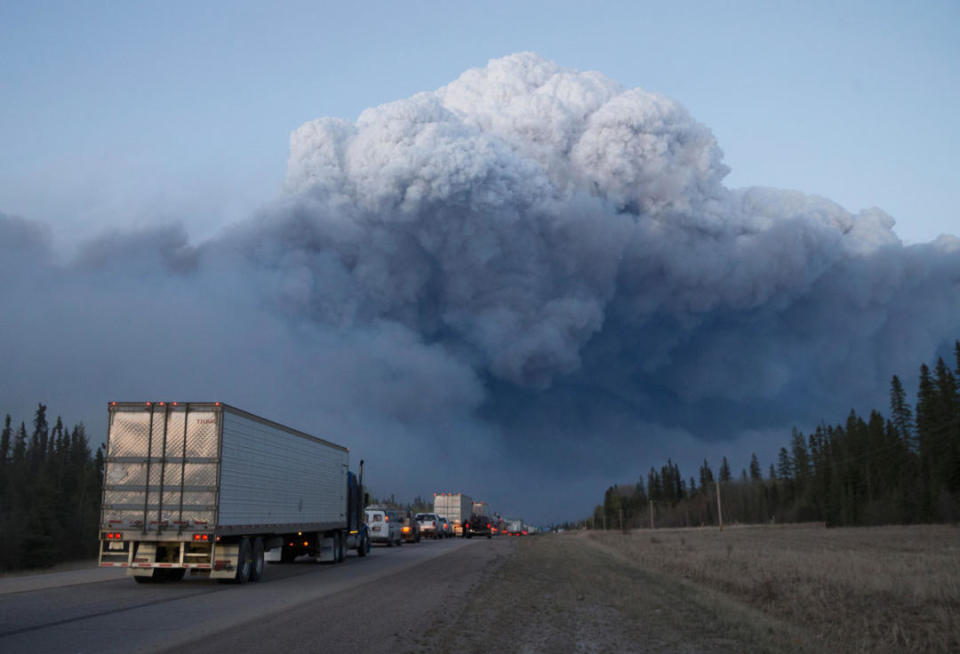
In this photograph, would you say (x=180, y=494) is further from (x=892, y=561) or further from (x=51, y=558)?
(x=51, y=558)

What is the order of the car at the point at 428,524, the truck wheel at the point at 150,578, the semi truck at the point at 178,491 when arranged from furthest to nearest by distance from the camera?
the car at the point at 428,524
the truck wheel at the point at 150,578
the semi truck at the point at 178,491

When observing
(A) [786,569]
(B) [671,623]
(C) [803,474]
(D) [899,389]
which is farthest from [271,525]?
(C) [803,474]

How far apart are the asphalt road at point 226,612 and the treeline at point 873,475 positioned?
3110 inches

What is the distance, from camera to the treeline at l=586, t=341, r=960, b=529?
87.2 meters

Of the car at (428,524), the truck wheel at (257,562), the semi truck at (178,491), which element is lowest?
the car at (428,524)

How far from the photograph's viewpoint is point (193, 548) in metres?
19.5

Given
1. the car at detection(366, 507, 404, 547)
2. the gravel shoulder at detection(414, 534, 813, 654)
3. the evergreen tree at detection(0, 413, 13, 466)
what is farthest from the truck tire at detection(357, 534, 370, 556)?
the evergreen tree at detection(0, 413, 13, 466)

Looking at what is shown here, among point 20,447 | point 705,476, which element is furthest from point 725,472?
point 20,447

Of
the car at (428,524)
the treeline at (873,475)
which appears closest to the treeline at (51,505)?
the car at (428,524)

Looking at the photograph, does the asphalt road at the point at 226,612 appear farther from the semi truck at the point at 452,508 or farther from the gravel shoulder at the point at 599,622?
the semi truck at the point at 452,508

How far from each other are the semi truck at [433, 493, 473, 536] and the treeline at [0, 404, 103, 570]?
93.1ft

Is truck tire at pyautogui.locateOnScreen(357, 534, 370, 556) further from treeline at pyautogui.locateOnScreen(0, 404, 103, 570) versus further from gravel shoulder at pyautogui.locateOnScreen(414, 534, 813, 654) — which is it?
treeline at pyautogui.locateOnScreen(0, 404, 103, 570)

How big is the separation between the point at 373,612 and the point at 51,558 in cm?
6013

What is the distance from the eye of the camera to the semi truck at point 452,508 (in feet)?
235
